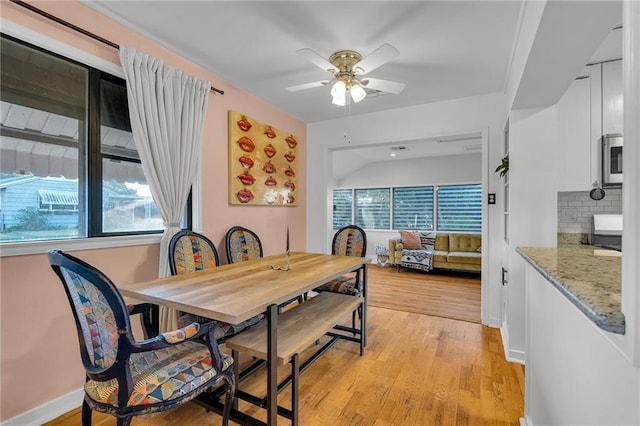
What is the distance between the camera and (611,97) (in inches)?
91.9

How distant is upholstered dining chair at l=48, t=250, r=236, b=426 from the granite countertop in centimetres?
134

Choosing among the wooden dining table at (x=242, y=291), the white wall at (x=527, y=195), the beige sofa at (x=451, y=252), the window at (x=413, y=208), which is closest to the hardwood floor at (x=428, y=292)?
the beige sofa at (x=451, y=252)

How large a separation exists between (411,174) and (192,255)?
5.65 m

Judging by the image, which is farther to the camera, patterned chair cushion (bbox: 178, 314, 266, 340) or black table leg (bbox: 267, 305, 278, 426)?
patterned chair cushion (bbox: 178, 314, 266, 340)

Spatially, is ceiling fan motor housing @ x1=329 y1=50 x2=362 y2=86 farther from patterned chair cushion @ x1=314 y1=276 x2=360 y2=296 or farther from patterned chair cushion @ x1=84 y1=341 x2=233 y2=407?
patterned chair cushion @ x1=84 y1=341 x2=233 y2=407

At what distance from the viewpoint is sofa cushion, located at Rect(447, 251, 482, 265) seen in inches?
208

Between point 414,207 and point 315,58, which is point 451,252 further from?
point 315,58

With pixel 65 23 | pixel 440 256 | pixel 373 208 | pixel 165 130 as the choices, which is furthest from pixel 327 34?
pixel 373 208

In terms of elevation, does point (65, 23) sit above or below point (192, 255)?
above

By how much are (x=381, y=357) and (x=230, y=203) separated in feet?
6.65

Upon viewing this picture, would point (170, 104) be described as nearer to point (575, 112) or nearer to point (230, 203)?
point (230, 203)

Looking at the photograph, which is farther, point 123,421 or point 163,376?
point 163,376

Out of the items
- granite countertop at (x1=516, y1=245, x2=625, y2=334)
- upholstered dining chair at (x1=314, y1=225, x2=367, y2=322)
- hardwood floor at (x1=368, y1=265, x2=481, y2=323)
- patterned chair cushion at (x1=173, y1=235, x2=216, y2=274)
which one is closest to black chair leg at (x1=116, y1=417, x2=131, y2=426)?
patterned chair cushion at (x1=173, y1=235, x2=216, y2=274)

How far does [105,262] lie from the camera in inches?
77.0
